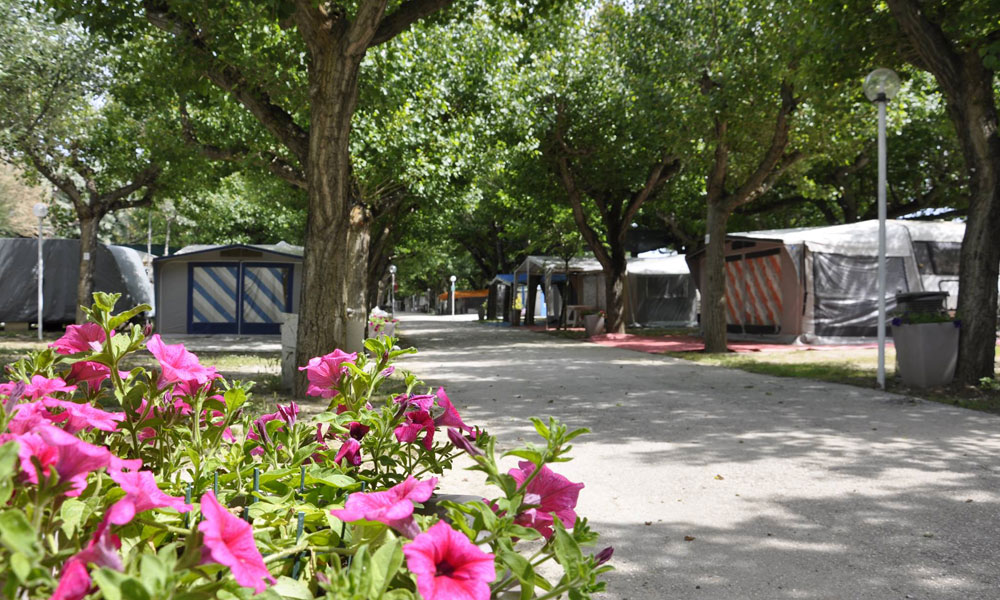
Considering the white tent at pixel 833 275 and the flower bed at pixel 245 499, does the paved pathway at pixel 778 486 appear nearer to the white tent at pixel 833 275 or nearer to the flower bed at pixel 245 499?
the flower bed at pixel 245 499

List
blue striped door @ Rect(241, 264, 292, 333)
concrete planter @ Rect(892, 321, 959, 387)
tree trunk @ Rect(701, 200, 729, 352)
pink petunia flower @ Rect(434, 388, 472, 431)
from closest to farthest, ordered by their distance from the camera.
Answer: pink petunia flower @ Rect(434, 388, 472, 431) < concrete planter @ Rect(892, 321, 959, 387) < tree trunk @ Rect(701, 200, 729, 352) < blue striped door @ Rect(241, 264, 292, 333)

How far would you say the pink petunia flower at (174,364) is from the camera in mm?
1234

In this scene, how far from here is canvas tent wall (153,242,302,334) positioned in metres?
19.9

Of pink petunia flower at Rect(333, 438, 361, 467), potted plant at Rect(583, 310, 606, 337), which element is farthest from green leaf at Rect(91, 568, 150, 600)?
potted plant at Rect(583, 310, 606, 337)

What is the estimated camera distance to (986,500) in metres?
4.00

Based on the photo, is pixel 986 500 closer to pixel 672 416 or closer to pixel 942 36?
pixel 672 416

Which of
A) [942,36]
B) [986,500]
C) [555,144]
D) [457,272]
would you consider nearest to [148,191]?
[555,144]

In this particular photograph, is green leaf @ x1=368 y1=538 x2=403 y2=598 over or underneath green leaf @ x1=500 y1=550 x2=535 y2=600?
over

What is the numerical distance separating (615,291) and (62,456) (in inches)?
842

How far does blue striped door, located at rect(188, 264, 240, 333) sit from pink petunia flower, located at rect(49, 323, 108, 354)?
20.1 m

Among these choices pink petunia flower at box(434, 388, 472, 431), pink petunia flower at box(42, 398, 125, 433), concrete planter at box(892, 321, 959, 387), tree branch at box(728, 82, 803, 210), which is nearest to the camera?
pink petunia flower at box(42, 398, 125, 433)

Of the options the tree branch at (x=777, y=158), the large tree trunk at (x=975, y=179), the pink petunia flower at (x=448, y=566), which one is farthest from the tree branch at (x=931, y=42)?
the pink petunia flower at (x=448, y=566)

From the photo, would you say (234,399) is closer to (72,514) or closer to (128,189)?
(72,514)

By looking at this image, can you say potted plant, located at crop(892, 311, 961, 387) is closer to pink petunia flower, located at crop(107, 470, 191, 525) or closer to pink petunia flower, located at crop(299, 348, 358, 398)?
pink petunia flower, located at crop(299, 348, 358, 398)
